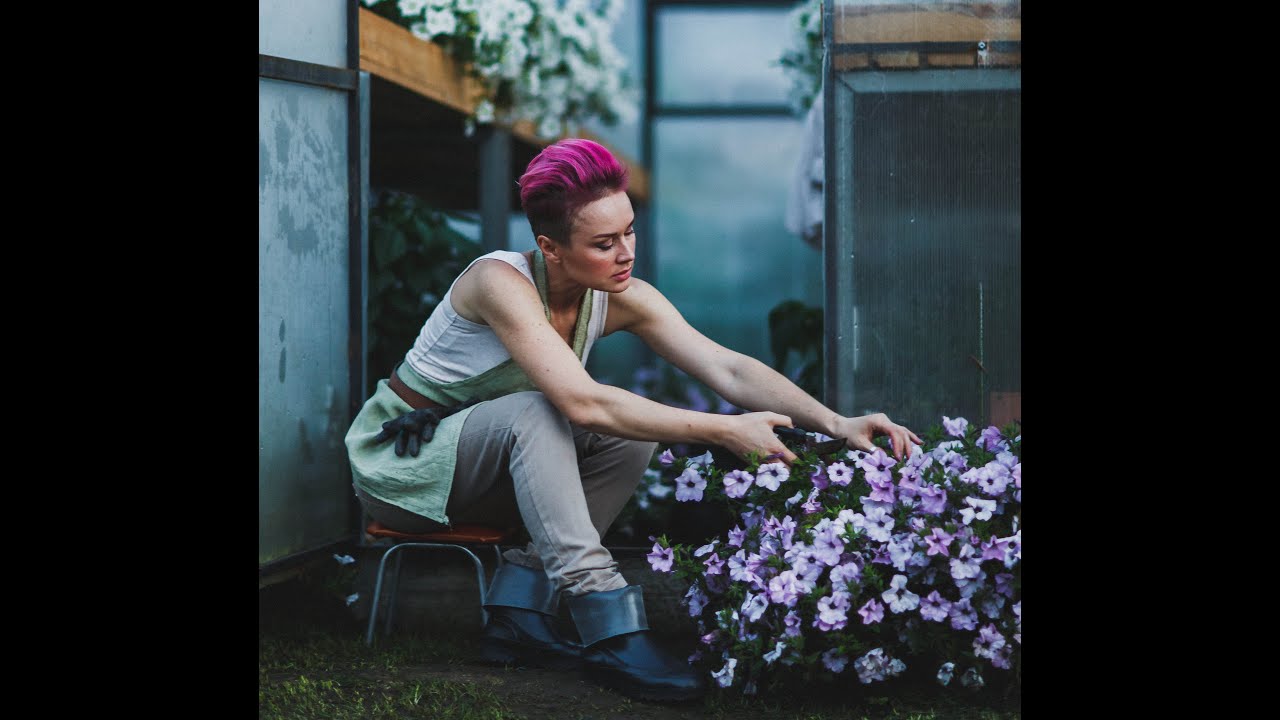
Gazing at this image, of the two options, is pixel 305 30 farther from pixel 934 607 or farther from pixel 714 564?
pixel 934 607

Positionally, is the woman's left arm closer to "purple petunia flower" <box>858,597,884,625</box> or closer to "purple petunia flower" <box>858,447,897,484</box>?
"purple petunia flower" <box>858,447,897,484</box>

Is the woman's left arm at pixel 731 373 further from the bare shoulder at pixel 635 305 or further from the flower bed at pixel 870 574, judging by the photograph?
the flower bed at pixel 870 574

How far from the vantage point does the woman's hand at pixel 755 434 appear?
8.16 ft

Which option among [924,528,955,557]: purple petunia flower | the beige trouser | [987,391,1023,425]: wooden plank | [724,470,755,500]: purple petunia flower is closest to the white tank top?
the beige trouser

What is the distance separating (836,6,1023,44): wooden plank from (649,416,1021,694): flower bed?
1.12 metres

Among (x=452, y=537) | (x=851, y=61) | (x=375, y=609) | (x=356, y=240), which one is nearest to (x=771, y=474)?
(x=452, y=537)

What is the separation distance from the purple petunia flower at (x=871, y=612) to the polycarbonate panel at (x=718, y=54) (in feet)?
20.8

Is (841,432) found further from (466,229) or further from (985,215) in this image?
(466,229)

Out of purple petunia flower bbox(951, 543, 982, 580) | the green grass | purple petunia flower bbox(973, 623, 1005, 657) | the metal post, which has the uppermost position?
the metal post

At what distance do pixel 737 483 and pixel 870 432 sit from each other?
1.18ft

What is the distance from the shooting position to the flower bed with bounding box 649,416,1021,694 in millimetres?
2301

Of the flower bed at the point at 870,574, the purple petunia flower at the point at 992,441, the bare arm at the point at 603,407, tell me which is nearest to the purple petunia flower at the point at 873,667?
the flower bed at the point at 870,574

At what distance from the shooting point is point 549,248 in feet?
8.83

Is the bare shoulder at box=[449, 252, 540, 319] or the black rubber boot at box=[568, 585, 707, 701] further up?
the bare shoulder at box=[449, 252, 540, 319]
